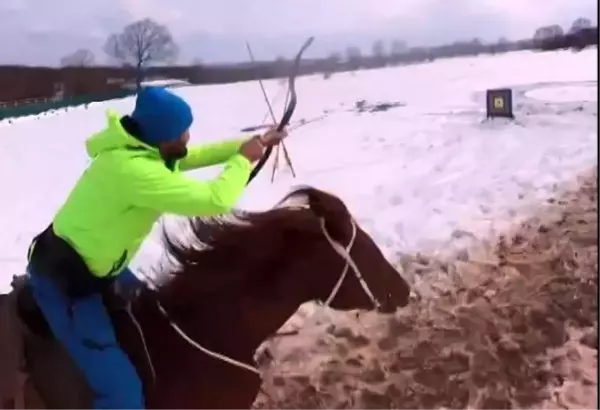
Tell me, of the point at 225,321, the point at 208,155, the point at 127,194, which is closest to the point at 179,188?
the point at 127,194

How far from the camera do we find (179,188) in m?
1.43

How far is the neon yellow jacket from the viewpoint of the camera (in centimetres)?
143

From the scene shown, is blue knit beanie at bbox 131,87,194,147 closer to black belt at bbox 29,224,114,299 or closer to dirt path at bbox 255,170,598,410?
black belt at bbox 29,224,114,299

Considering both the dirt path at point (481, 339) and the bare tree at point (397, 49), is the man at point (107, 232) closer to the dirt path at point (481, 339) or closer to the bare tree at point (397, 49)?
the bare tree at point (397, 49)

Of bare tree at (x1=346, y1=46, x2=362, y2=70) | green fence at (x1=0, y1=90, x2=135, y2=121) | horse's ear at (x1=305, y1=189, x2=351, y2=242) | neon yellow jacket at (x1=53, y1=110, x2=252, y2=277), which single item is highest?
bare tree at (x1=346, y1=46, x2=362, y2=70)

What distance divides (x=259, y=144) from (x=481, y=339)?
598 millimetres

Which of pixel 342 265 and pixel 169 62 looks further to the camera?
pixel 169 62

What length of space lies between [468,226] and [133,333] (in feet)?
2.35

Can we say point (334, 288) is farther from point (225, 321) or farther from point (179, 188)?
Result: point (179, 188)

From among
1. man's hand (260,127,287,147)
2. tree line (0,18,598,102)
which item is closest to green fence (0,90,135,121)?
tree line (0,18,598,102)

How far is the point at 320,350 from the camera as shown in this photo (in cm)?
184

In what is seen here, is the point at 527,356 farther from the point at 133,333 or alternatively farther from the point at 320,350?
the point at 133,333

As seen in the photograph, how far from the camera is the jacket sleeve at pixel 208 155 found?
65.1 inches

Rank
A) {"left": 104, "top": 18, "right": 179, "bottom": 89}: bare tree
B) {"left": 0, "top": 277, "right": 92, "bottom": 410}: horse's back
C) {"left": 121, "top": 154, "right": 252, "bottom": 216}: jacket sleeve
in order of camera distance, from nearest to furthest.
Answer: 1. {"left": 121, "top": 154, "right": 252, "bottom": 216}: jacket sleeve
2. {"left": 0, "top": 277, "right": 92, "bottom": 410}: horse's back
3. {"left": 104, "top": 18, "right": 179, "bottom": 89}: bare tree
